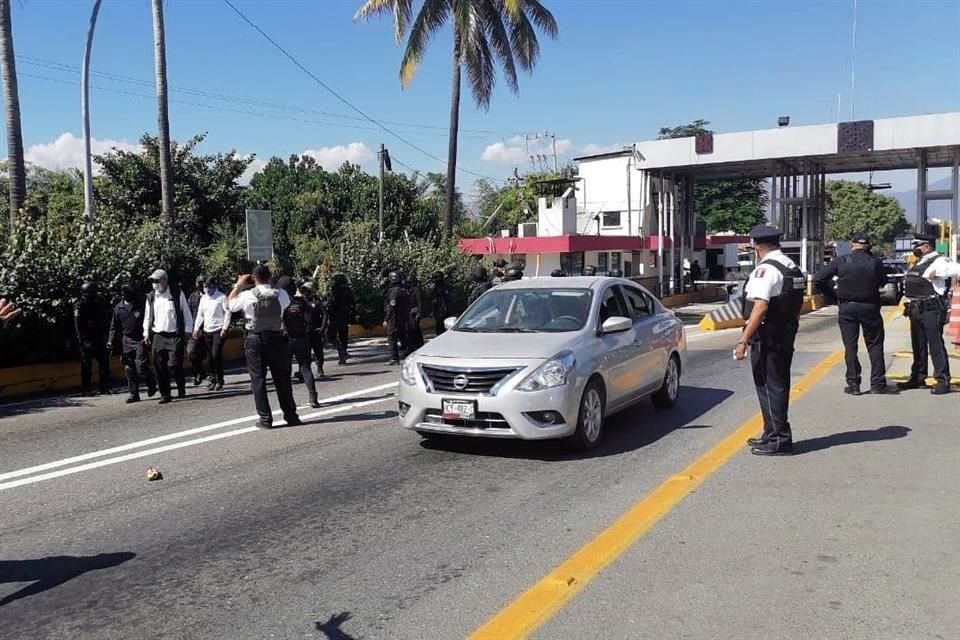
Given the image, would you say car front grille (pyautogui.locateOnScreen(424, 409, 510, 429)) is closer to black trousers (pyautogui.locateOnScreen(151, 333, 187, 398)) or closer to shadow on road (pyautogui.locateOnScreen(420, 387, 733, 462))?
shadow on road (pyautogui.locateOnScreen(420, 387, 733, 462))

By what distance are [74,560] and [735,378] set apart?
8.89 metres

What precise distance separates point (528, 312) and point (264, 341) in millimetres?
2748

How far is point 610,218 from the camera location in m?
38.2

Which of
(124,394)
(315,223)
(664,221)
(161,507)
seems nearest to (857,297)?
(161,507)

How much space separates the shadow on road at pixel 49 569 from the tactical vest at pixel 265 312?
380 centimetres

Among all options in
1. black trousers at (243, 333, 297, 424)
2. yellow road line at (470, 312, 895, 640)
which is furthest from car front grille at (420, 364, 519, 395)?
black trousers at (243, 333, 297, 424)

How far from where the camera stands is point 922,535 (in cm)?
486

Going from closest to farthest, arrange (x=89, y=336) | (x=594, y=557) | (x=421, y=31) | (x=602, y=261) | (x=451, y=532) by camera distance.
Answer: (x=594, y=557)
(x=451, y=532)
(x=89, y=336)
(x=421, y=31)
(x=602, y=261)

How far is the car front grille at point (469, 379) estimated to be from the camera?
675 centimetres

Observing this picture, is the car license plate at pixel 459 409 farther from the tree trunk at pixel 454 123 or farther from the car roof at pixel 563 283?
the tree trunk at pixel 454 123

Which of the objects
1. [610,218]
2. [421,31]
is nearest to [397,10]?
[421,31]

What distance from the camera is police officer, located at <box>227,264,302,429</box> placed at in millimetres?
8492

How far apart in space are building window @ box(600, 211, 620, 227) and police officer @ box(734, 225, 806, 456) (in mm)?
31418

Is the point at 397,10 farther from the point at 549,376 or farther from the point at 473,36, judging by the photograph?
the point at 549,376
